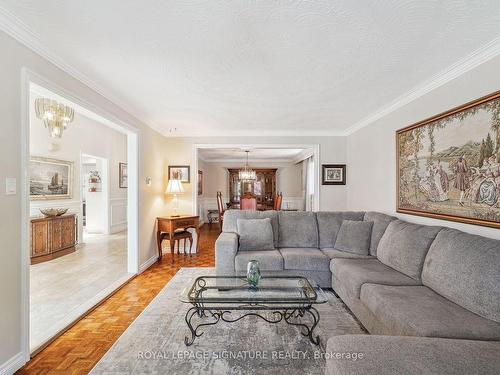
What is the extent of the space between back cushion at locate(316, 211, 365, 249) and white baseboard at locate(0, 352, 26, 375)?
10.2ft

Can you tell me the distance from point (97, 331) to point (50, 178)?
3893mm

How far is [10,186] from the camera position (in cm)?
167

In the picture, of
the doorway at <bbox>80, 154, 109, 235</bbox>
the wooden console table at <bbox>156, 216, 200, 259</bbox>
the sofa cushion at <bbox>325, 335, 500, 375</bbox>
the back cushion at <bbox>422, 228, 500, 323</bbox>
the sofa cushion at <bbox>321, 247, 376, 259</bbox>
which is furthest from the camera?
the doorway at <bbox>80, 154, 109, 235</bbox>

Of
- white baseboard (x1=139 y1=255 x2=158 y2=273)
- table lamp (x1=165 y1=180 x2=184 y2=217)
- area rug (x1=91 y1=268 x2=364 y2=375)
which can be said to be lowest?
area rug (x1=91 y1=268 x2=364 y2=375)

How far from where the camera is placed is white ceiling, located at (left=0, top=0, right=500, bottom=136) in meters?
1.51

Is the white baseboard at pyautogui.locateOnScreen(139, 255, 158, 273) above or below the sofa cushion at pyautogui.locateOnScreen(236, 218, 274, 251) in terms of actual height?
below

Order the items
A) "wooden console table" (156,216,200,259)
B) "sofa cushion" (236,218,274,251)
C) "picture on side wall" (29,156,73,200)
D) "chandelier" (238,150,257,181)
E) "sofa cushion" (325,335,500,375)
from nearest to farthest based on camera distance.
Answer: "sofa cushion" (325,335,500,375) → "sofa cushion" (236,218,274,251) → "wooden console table" (156,216,200,259) → "picture on side wall" (29,156,73,200) → "chandelier" (238,150,257,181)

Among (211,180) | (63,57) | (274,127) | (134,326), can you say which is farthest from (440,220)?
(211,180)

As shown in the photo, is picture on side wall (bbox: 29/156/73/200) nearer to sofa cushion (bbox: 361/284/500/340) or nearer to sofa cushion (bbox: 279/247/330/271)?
sofa cushion (bbox: 279/247/330/271)

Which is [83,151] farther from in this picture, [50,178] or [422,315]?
[422,315]

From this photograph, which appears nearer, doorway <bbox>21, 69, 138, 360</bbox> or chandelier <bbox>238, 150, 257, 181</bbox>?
doorway <bbox>21, 69, 138, 360</bbox>

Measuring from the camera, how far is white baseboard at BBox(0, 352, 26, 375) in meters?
1.62

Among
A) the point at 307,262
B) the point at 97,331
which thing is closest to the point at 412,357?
the point at 307,262

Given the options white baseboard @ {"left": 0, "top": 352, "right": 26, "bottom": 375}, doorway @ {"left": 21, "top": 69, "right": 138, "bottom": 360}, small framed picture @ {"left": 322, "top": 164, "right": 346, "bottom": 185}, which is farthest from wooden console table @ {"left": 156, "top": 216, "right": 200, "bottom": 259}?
small framed picture @ {"left": 322, "top": 164, "right": 346, "bottom": 185}
